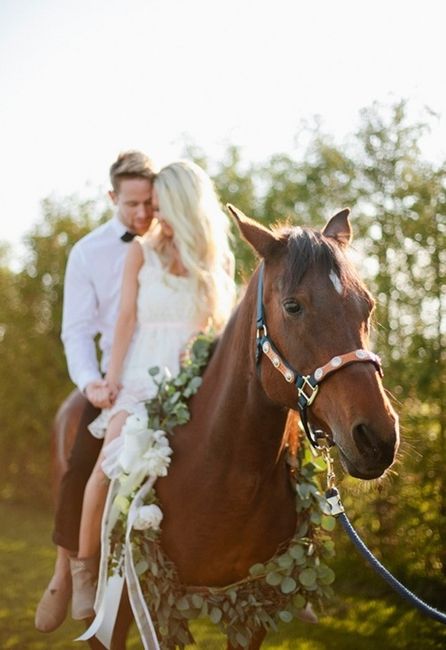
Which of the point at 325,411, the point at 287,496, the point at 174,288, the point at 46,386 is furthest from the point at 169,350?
the point at 46,386

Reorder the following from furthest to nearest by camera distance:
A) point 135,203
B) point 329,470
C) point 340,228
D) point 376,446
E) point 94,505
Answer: point 135,203, point 94,505, point 340,228, point 329,470, point 376,446

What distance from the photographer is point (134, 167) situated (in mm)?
4285

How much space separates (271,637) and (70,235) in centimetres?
622

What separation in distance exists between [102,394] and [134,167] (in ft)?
4.34

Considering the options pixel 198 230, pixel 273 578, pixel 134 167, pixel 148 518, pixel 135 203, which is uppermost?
pixel 134 167

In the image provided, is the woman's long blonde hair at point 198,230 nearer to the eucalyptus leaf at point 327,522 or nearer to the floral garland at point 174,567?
the floral garland at point 174,567

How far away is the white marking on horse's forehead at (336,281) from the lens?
2539mm

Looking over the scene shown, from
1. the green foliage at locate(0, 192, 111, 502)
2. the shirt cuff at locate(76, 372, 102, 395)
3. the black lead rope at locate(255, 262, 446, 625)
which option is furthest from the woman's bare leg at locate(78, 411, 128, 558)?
the green foliage at locate(0, 192, 111, 502)

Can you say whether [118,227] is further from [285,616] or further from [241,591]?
[285,616]

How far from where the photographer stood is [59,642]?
5.89 m

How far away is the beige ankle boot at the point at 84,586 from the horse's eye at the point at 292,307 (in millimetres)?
1923

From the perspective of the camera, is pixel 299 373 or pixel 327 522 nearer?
pixel 299 373

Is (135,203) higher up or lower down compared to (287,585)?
higher up

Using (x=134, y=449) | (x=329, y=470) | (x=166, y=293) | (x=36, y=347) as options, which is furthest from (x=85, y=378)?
(x=36, y=347)
